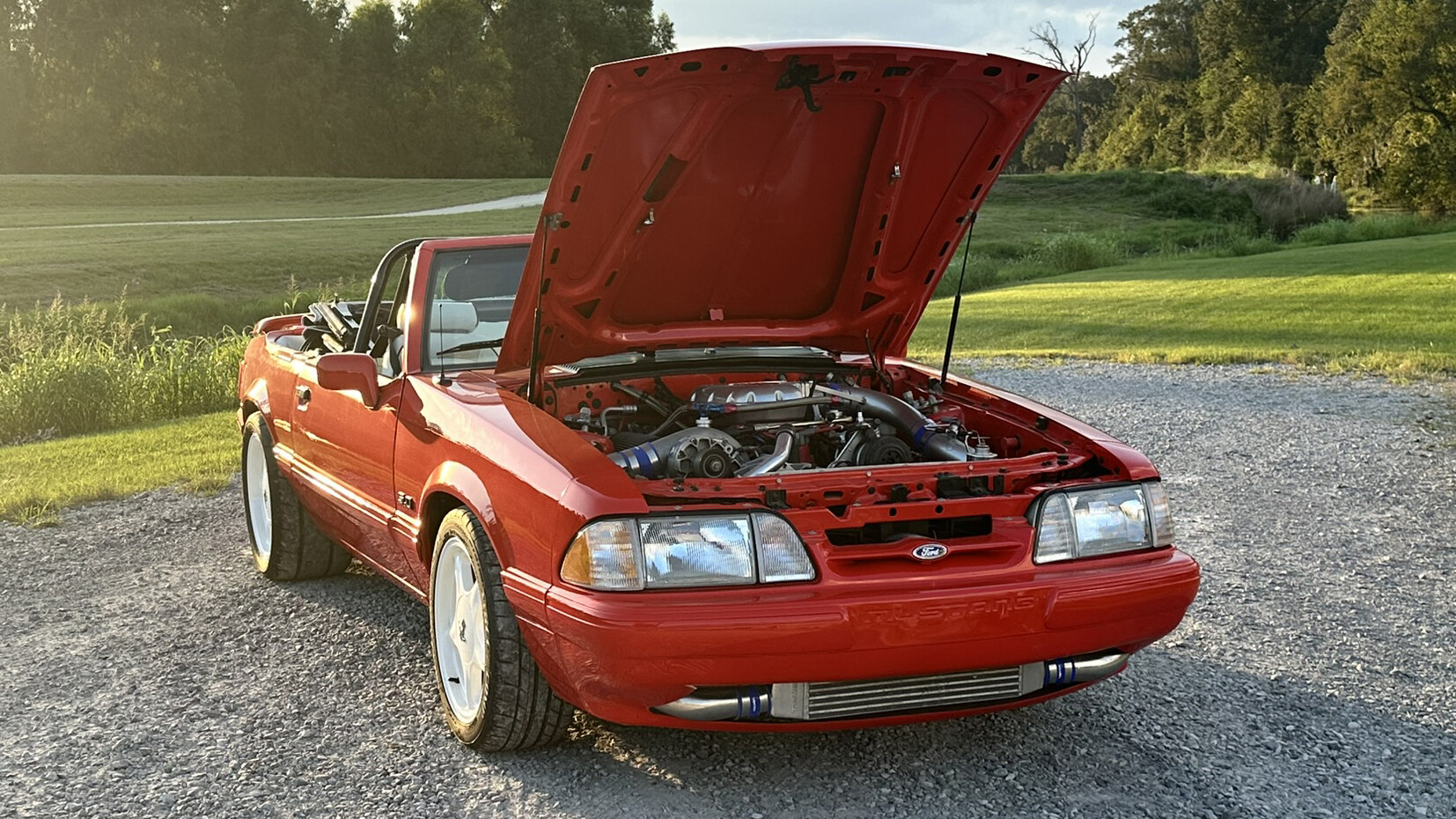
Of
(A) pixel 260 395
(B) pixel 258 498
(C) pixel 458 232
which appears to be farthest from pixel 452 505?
(C) pixel 458 232

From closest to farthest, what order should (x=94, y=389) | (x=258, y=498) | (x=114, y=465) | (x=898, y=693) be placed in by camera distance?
1. (x=898, y=693)
2. (x=258, y=498)
3. (x=114, y=465)
4. (x=94, y=389)

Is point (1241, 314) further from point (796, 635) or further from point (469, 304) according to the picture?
point (796, 635)

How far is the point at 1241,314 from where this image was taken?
1766 centimetres

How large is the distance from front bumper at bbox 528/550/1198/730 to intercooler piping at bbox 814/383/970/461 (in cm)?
86

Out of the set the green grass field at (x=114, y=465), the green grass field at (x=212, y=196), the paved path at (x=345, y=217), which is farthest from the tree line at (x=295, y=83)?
the green grass field at (x=114, y=465)

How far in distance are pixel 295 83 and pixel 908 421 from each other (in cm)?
6188

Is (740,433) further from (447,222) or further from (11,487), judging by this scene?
(447,222)

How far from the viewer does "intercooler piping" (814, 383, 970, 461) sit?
14.2ft

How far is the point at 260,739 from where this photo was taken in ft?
13.3

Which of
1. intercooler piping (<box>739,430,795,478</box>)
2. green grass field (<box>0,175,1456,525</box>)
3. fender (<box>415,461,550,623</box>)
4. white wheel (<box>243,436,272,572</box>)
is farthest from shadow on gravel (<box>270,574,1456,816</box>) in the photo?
green grass field (<box>0,175,1456,525</box>)

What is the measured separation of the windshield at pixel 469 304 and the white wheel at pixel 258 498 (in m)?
1.58

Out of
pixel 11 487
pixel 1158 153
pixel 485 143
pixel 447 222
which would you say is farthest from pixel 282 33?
pixel 11 487

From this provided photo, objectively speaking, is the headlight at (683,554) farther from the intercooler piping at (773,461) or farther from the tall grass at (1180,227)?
the tall grass at (1180,227)

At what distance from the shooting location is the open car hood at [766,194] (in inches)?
153
